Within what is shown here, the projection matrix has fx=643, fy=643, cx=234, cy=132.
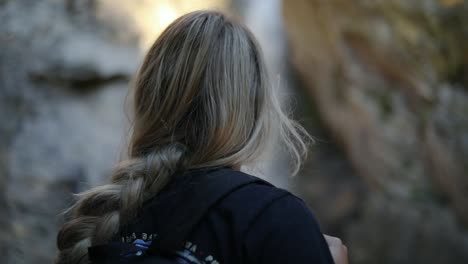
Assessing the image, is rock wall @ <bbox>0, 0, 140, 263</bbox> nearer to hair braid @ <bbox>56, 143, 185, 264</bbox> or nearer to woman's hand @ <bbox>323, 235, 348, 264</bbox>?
hair braid @ <bbox>56, 143, 185, 264</bbox>

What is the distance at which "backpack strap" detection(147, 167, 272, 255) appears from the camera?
1.20 m

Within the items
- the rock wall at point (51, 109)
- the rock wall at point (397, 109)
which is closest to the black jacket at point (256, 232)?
the rock wall at point (51, 109)

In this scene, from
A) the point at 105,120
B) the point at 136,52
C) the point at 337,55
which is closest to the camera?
the point at 105,120

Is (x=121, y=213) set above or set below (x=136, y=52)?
above

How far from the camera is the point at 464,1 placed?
14.6ft

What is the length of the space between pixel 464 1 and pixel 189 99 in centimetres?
360

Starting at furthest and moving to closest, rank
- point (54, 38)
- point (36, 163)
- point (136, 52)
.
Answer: point (136, 52) < point (54, 38) < point (36, 163)

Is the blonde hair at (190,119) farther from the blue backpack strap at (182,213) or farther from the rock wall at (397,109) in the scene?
the rock wall at (397,109)

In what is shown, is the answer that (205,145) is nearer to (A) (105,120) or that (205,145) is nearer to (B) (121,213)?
(B) (121,213)

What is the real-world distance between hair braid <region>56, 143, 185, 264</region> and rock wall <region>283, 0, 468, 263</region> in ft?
12.1

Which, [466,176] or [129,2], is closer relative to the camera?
[129,2]

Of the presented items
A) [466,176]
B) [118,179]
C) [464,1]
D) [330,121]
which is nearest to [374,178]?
[330,121]

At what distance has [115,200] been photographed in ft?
4.50

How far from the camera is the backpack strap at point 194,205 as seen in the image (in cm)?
120
